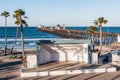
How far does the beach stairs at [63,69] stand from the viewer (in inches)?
1105

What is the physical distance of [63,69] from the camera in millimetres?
29328

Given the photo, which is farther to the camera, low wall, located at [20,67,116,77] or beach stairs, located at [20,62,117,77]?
beach stairs, located at [20,62,117,77]

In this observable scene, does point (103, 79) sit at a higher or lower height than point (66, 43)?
lower

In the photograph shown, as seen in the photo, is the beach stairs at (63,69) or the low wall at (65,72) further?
the beach stairs at (63,69)

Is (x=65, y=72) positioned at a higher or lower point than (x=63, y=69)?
lower

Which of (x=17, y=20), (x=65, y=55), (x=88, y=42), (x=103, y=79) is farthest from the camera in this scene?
(x=17, y=20)

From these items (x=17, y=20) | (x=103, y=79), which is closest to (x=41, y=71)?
(x=103, y=79)

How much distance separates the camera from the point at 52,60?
113 feet

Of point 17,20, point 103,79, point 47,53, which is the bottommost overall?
point 103,79

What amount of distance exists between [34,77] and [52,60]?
741 centimetres

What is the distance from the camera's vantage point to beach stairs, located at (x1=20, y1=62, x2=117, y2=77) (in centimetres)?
2806

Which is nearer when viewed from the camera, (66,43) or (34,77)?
(34,77)

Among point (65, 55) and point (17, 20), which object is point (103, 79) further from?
point (17, 20)

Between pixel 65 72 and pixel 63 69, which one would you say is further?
pixel 63 69
